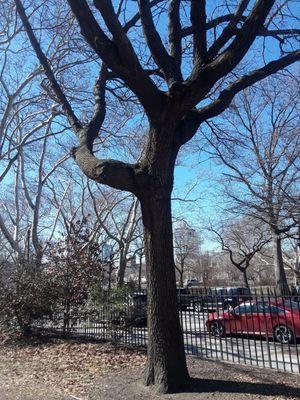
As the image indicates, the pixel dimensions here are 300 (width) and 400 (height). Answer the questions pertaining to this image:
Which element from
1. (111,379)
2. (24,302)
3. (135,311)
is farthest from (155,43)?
(24,302)

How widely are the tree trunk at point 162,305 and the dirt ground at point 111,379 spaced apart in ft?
0.86

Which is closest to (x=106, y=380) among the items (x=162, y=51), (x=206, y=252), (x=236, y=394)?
(x=236, y=394)

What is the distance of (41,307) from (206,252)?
239ft

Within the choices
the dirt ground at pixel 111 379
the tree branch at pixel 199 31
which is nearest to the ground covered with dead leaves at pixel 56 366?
the dirt ground at pixel 111 379

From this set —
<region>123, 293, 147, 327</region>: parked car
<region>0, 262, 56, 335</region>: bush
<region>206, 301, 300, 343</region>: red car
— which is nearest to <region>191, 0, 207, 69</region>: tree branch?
<region>206, 301, 300, 343</region>: red car

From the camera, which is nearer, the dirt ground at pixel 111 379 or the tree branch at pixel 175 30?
the dirt ground at pixel 111 379

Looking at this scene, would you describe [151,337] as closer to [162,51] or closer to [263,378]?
[263,378]

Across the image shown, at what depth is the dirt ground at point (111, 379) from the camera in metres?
6.36

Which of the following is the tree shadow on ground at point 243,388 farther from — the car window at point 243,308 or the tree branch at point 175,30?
the tree branch at point 175,30

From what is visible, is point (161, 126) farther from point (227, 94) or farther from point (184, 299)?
point (184, 299)

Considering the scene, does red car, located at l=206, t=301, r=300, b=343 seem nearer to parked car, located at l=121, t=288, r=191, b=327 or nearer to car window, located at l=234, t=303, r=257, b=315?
car window, located at l=234, t=303, r=257, b=315

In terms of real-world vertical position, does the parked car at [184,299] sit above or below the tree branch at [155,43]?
below

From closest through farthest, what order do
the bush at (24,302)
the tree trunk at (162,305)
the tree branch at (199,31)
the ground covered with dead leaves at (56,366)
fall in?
1. the tree trunk at (162,305)
2. the ground covered with dead leaves at (56,366)
3. the tree branch at (199,31)
4. the bush at (24,302)

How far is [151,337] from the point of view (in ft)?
22.0
